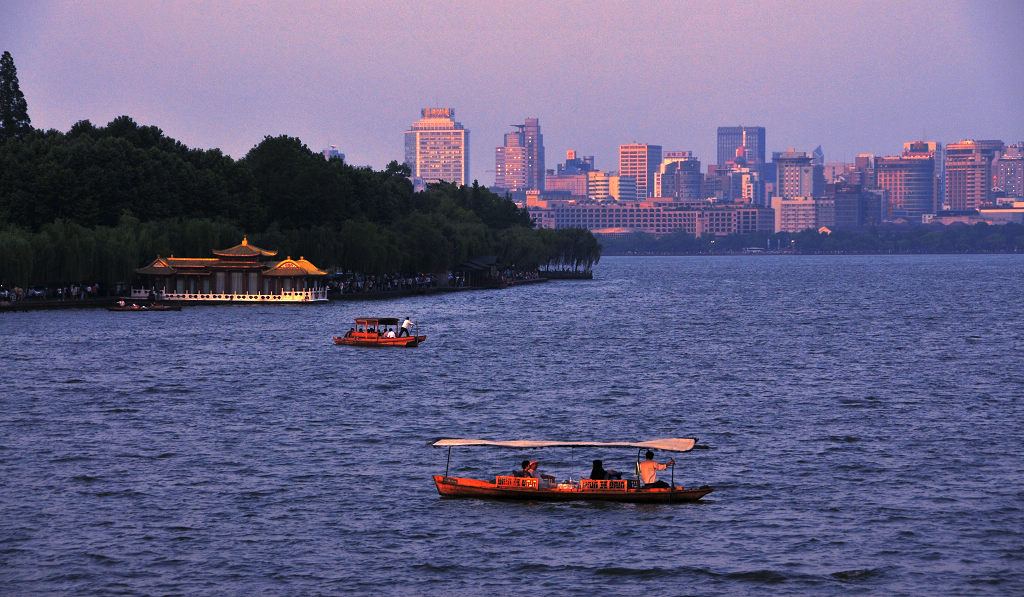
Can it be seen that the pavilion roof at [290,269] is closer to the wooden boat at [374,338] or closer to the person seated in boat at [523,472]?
the wooden boat at [374,338]

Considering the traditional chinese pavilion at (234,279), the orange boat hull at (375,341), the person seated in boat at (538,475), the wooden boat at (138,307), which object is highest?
the traditional chinese pavilion at (234,279)

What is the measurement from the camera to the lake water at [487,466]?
111ft

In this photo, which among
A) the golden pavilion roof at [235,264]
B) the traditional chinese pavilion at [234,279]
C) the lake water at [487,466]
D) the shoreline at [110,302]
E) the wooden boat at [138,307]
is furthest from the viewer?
the traditional chinese pavilion at [234,279]

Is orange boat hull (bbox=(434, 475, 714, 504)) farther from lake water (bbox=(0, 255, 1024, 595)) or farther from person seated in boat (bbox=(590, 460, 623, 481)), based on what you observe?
person seated in boat (bbox=(590, 460, 623, 481))

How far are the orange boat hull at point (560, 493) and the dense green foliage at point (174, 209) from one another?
89.3 metres

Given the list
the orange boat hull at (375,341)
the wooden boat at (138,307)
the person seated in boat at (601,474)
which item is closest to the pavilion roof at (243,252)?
the wooden boat at (138,307)

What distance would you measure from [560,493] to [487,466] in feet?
21.3

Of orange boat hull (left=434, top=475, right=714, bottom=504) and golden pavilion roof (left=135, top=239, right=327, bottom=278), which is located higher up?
golden pavilion roof (left=135, top=239, right=327, bottom=278)

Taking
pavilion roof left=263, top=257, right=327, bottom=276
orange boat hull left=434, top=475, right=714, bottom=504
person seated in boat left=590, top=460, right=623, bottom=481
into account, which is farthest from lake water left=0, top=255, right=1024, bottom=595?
pavilion roof left=263, top=257, right=327, bottom=276

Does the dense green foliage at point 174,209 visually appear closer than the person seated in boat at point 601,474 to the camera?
No

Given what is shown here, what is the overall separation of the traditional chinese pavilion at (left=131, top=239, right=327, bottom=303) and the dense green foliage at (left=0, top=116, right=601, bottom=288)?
3.41 m

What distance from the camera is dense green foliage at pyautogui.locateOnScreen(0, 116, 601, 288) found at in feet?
429

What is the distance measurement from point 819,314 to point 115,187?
3118 inches

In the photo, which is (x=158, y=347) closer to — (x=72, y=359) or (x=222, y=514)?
(x=72, y=359)
